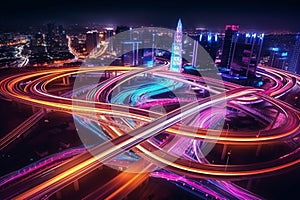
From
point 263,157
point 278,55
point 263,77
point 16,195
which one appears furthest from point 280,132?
point 278,55

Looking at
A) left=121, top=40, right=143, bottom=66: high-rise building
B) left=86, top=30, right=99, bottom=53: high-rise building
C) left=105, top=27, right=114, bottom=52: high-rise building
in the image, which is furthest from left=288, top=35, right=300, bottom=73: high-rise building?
left=86, top=30, right=99, bottom=53: high-rise building

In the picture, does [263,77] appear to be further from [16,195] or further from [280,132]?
[16,195]

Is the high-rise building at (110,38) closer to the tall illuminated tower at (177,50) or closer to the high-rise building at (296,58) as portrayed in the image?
the tall illuminated tower at (177,50)

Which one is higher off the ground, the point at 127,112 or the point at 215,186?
the point at 127,112

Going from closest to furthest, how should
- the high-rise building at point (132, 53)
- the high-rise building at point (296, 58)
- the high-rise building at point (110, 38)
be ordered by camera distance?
the high-rise building at point (296, 58) < the high-rise building at point (132, 53) < the high-rise building at point (110, 38)

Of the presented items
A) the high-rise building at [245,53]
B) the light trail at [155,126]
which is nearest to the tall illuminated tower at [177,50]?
the light trail at [155,126]

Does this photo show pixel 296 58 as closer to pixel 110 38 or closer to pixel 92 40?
pixel 110 38

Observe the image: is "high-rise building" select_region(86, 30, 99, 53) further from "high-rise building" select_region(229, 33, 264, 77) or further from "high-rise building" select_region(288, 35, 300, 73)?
"high-rise building" select_region(288, 35, 300, 73)

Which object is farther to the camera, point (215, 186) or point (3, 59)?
point (3, 59)
